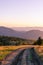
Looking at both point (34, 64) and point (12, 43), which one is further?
point (12, 43)

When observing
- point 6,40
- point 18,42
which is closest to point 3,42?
point 6,40

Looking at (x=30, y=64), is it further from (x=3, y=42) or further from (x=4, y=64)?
(x=3, y=42)

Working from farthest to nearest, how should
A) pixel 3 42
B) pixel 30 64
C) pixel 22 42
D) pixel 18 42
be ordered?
pixel 22 42, pixel 18 42, pixel 3 42, pixel 30 64

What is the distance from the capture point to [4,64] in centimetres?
2966

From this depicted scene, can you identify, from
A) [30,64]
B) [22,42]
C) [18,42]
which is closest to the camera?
[30,64]

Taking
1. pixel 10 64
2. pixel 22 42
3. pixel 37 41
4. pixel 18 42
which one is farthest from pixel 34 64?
pixel 37 41

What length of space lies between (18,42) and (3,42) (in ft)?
28.9

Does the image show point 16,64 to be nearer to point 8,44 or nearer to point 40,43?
point 8,44

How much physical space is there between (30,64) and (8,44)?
65.4 metres

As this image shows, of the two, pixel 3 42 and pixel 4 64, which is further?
pixel 3 42

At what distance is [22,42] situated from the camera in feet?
358

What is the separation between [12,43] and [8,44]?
3.22 metres

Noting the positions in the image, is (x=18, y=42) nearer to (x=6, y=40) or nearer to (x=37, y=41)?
(x=6, y=40)

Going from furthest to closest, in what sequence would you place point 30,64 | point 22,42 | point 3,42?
1. point 22,42
2. point 3,42
3. point 30,64
